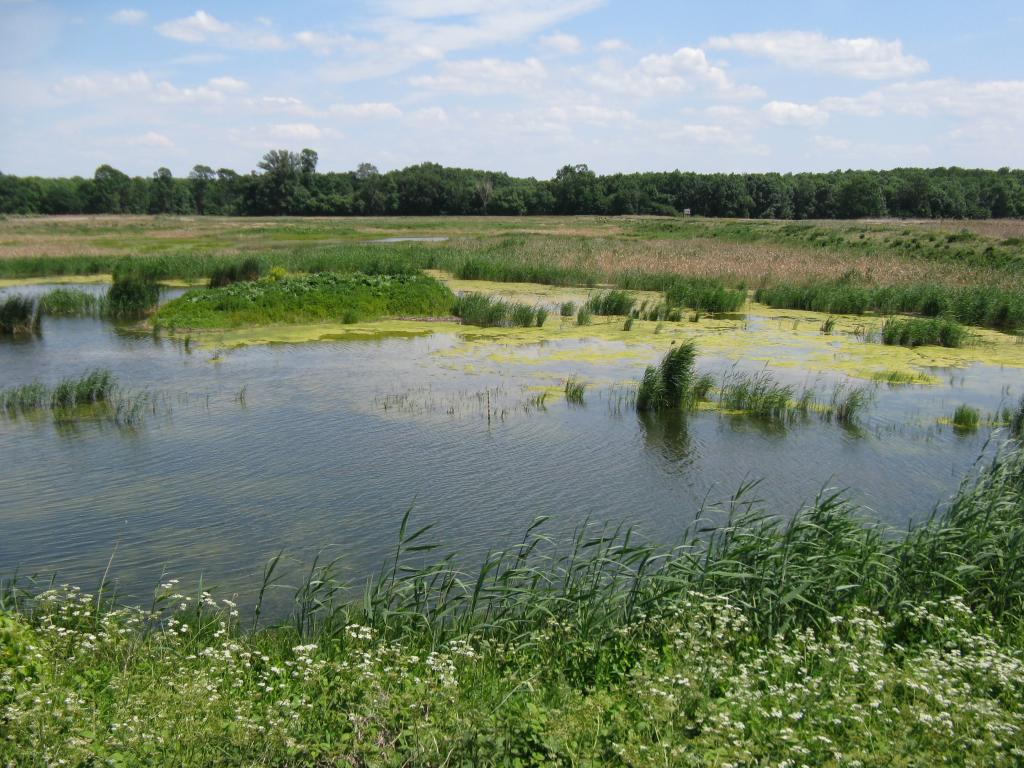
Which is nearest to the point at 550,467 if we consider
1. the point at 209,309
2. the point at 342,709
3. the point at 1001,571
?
the point at 1001,571

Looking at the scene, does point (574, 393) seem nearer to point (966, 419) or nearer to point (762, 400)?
point (762, 400)

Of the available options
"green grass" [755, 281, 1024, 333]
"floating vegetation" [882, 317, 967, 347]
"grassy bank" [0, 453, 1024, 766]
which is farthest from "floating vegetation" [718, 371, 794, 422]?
"green grass" [755, 281, 1024, 333]

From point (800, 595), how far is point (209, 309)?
60.7 ft

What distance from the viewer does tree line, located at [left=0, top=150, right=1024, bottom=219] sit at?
8450cm

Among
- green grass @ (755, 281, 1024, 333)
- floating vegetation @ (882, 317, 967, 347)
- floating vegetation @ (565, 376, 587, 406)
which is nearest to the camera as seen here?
floating vegetation @ (565, 376, 587, 406)

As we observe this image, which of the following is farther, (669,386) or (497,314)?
(497,314)

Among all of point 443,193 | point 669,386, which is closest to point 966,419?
point 669,386

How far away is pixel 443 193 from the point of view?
94375 millimetres

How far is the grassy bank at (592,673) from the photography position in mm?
3672

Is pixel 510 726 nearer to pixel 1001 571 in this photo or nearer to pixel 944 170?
pixel 1001 571

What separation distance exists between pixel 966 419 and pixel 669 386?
14.4 ft

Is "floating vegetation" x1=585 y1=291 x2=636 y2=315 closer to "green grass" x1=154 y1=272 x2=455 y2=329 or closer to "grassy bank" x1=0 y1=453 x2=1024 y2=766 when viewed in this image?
"green grass" x1=154 y1=272 x2=455 y2=329

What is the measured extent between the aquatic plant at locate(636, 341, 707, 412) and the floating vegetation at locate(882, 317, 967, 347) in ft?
23.8

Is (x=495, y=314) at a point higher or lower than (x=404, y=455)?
higher
